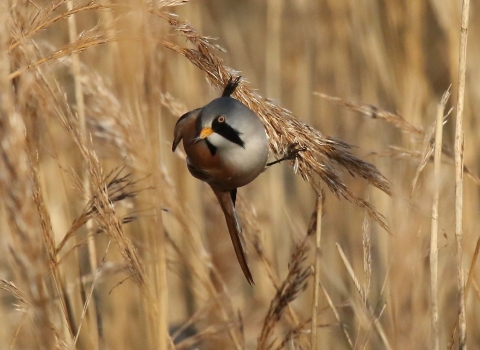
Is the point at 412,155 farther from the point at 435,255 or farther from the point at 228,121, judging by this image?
the point at 228,121

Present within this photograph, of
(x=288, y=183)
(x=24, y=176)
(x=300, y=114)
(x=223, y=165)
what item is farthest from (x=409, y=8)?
(x=24, y=176)

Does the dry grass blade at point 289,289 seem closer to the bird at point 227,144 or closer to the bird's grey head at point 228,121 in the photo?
the bird at point 227,144

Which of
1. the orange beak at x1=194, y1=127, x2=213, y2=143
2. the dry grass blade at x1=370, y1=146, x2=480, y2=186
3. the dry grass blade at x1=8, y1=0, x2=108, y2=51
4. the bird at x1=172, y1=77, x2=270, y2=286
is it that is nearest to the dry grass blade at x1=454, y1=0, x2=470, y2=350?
the dry grass blade at x1=370, y1=146, x2=480, y2=186

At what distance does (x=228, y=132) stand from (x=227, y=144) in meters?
0.05

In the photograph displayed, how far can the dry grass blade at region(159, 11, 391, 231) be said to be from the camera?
122 centimetres

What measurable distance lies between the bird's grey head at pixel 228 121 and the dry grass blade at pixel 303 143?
6 cm

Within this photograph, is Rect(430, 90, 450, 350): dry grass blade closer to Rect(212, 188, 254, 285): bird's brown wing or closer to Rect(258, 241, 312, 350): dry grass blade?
Rect(258, 241, 312, 350): dry grass blade

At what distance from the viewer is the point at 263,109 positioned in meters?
1.27

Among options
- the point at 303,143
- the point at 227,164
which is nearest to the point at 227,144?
the point at 227,164

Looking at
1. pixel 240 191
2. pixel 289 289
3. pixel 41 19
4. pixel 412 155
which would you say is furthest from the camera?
pixel 240 191

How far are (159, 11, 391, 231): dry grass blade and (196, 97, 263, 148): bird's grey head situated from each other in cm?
6

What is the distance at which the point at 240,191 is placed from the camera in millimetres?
1596

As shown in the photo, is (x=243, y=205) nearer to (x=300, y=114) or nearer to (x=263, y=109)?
(x=263, y=109)

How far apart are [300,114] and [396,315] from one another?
2086 mm
